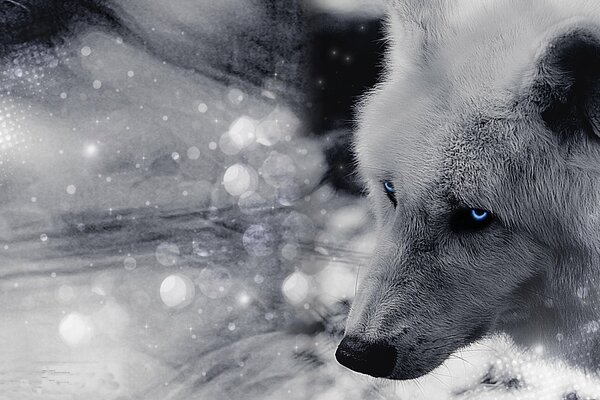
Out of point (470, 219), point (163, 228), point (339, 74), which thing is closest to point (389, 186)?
point (470, 219)

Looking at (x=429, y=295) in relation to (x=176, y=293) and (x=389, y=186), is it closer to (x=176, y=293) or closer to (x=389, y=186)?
A: (x=389, y=186)

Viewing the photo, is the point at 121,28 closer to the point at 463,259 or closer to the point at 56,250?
the point at 56,250

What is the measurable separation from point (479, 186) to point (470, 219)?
0.09m

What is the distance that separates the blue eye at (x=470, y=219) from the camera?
1.55 m

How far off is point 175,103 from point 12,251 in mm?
976

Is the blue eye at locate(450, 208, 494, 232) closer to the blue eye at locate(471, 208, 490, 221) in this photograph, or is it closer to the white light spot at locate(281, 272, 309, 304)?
the blue eye at locate(471, 208, 490, 221)

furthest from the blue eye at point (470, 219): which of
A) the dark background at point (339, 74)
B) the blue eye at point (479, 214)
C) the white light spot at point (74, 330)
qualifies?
the white light spot at point (74, 330)

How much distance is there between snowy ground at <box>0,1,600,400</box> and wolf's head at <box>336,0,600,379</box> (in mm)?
1132

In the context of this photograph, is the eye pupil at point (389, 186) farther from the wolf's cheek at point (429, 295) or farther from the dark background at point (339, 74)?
the dark background at point (339, 74)

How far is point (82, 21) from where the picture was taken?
9.62ft

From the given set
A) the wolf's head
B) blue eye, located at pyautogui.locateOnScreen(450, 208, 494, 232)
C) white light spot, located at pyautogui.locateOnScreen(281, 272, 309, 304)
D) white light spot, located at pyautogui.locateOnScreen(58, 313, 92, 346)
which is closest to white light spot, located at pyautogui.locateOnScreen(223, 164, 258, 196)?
white light spot, located at pyautogui.locateOnScreen(281, 272, 309, 304)

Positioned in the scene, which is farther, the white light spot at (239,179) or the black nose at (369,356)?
the white light spot at (239,179)

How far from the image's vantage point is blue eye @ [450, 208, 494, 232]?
5.08 feet

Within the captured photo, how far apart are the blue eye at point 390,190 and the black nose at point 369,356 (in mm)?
398
